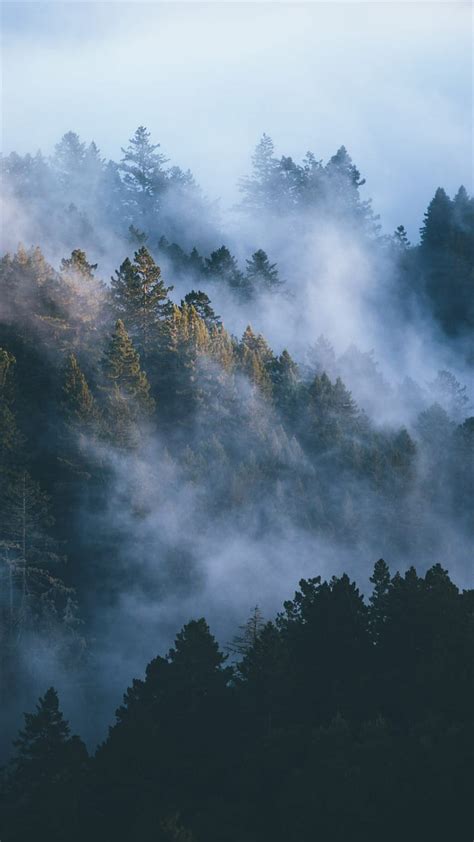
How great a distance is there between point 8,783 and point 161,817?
5.71 meters

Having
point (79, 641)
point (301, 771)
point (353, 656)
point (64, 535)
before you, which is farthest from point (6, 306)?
point (301, 771)

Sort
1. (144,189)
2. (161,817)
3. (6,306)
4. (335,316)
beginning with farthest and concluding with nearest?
1. (144,189)
2. (335,316)
3. (6,306)
4. (161,817)

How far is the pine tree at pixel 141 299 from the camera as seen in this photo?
160 ft

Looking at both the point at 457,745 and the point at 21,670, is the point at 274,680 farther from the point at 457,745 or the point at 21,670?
the point at 21,670

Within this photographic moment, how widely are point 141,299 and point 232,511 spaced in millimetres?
11267

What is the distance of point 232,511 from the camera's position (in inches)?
1778

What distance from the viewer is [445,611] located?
28.2m

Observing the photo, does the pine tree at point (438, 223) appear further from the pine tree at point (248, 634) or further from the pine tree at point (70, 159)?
the pine tree at point (248, 634)

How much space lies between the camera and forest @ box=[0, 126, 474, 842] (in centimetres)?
2400

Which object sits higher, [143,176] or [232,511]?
[143,176]

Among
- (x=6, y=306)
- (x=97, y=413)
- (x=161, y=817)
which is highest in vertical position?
(x=6, y=306)

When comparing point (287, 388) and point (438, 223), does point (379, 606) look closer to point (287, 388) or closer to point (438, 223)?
point (287, 388)

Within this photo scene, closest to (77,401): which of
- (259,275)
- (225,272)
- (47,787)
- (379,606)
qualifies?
(379,606)

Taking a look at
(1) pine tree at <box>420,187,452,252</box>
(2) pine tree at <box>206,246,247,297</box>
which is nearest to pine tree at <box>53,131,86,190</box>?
(2) pine tree at <box>206,246,247,297</box>
